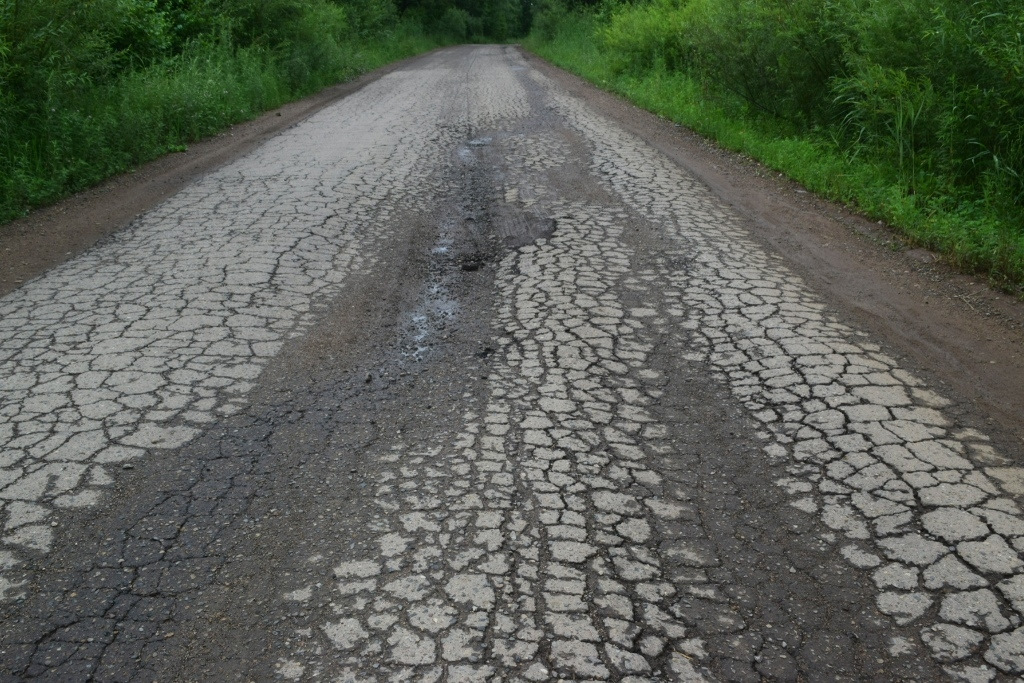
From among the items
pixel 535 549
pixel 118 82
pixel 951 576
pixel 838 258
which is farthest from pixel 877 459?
pixel 118 82

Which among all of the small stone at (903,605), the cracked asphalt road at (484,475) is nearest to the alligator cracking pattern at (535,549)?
the cracked asphalt road at (484,475)

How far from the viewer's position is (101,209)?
771 centimetres

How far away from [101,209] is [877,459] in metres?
7.01

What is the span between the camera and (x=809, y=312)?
16.9 ft

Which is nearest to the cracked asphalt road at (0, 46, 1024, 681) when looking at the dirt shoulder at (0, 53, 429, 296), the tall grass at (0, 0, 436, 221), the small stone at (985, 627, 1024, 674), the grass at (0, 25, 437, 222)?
the small stone at (985, 627, 1024, 674)

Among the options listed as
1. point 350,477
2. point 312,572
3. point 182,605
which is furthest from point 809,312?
point 182,605

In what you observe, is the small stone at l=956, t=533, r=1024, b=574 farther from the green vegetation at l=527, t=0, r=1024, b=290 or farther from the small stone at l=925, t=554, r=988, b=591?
the green vegetation at l=527, t=0, r=1024, b=290

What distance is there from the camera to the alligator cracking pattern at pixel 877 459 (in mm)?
2740

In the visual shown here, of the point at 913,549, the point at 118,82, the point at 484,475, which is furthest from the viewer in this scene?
the point at 118,82

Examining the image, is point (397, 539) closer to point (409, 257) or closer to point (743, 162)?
point (409, 257)

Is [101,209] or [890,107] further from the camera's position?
[890,107]

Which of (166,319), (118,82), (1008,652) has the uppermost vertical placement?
(118,82)

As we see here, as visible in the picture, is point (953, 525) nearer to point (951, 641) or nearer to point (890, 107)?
point (951, 641)

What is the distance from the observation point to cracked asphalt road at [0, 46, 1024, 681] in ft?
8.59
